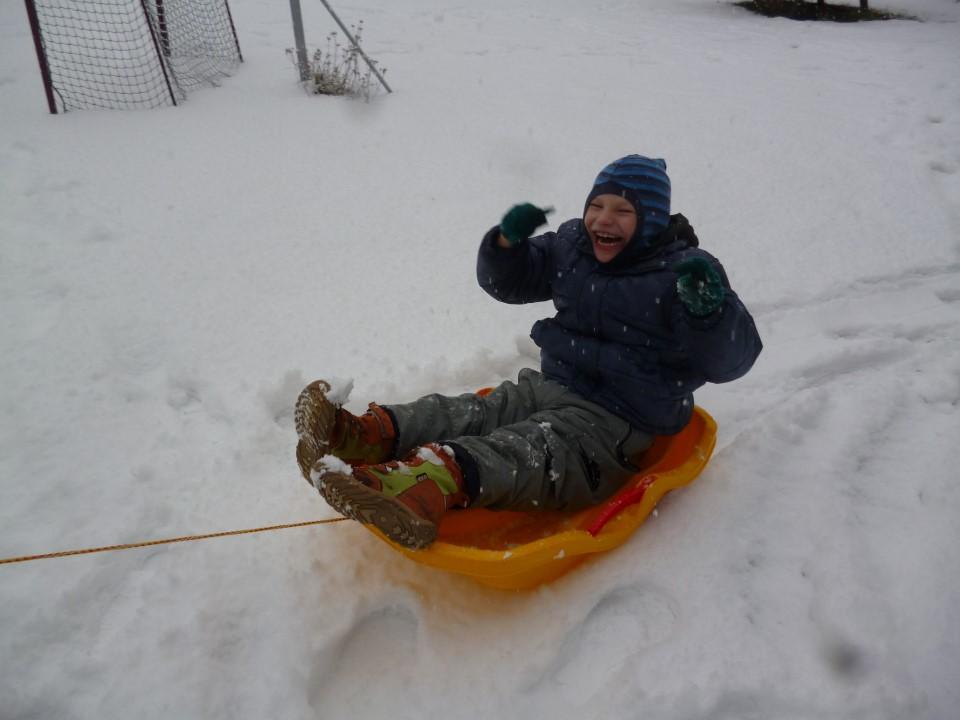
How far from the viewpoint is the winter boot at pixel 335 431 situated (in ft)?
5.85

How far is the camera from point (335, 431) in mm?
1885

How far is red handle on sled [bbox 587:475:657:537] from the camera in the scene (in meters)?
1.86

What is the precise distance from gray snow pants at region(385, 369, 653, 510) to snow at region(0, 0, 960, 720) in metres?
0.22

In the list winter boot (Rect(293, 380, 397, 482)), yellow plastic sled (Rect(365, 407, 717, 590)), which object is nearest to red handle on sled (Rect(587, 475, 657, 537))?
yellow plastic sled (Rect(365, 407, 717, 590))

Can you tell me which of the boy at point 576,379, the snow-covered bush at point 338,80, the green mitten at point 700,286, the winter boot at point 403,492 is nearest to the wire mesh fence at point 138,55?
the snow-covered bush at point 338,80

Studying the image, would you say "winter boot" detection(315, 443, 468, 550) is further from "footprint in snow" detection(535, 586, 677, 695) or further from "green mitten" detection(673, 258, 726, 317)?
"green mitten" detection(673, 258, 726, 317)

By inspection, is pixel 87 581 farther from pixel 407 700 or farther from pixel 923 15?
pixel 923 15

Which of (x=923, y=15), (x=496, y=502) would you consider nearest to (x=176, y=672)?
(x=496, y=502)

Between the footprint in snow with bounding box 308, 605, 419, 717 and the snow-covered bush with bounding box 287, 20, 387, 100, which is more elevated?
the snow-covered bush with bounding box 287, 20, 387, 100

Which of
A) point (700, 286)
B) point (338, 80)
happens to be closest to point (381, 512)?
point (700, 286)

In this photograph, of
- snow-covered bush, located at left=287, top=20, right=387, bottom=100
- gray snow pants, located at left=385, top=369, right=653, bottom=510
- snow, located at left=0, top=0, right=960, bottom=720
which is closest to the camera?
snow, located at left=0, top=0, right=960, bottom=720

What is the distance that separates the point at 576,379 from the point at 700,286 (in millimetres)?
570

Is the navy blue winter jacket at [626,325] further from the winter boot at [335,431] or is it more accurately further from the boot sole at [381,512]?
the boot sole at [381,512]

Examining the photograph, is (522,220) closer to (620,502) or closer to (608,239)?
(608,239)
